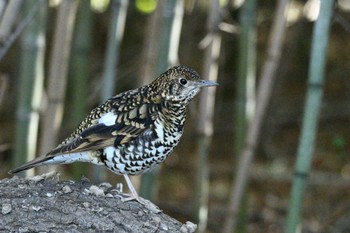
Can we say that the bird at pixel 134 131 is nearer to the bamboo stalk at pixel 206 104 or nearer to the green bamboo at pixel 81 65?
the bamboo stalk at pixel 206 104

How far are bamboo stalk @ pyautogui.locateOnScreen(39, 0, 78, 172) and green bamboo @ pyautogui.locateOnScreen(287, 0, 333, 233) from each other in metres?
1.54

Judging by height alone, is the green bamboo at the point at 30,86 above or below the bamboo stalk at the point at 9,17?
below

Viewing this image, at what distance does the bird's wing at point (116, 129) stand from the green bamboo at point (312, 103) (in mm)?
745

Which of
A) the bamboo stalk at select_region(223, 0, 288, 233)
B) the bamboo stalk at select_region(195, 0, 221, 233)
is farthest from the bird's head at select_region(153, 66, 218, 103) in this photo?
the bamboo stalk at select_region(223, 0, 288, 233)

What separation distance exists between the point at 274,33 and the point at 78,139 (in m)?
1.42

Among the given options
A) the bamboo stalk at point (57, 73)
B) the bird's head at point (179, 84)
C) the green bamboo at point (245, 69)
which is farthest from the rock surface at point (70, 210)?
the green bamboo at point (245, 69)

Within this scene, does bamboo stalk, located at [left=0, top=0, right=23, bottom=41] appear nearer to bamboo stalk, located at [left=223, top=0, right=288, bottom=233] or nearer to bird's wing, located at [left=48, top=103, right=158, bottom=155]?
bird's wing, located at [left=48, top=103, right=158, bottom=155]

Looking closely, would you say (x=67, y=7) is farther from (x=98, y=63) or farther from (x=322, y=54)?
(x=98, y=63)

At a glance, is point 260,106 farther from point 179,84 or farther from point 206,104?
point 179,84

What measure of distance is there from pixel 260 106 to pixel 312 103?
0.71m

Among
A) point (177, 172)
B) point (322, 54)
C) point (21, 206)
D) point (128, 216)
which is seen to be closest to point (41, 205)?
point (21, 206)

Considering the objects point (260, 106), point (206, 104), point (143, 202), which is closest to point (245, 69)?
point (206, 104)

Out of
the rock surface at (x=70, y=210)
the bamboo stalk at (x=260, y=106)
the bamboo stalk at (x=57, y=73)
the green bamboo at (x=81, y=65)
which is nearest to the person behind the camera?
the rock surface at (x=70, y=210)

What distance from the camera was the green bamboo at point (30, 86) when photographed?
5.27 metres
